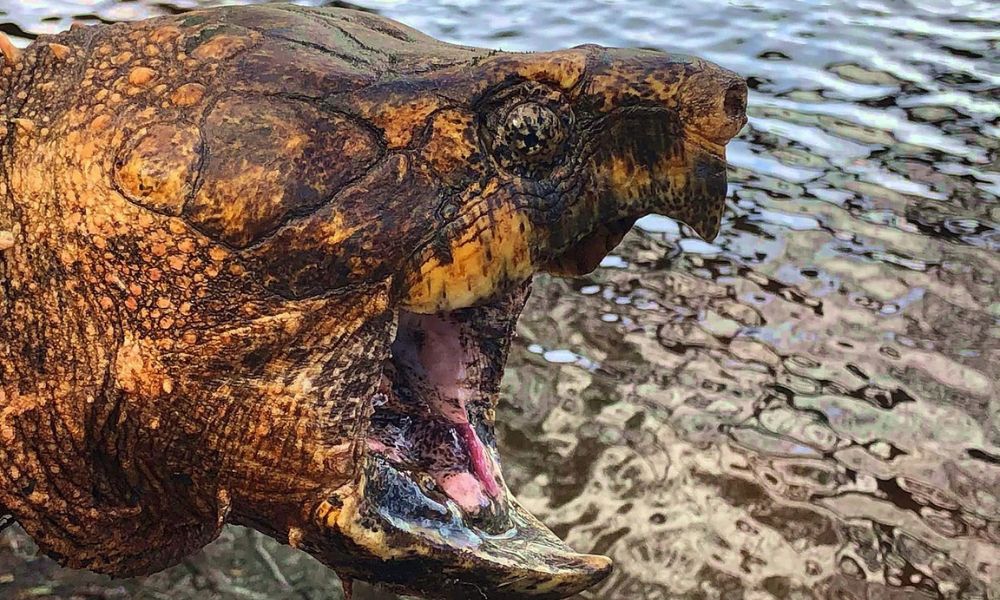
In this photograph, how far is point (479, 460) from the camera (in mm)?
2010

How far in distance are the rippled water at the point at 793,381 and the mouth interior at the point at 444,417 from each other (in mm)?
790

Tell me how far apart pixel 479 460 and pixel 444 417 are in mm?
115

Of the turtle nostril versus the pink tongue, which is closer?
the turtle nostril

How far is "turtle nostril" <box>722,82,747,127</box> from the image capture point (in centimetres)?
177

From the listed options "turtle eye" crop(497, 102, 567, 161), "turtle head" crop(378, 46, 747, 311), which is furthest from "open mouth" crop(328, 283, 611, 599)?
"turtle eye" crop(497, 102, 567, 161)

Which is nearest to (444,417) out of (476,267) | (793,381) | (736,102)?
(476,267)

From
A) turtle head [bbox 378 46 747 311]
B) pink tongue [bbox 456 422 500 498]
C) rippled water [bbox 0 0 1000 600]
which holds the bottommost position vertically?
rippled water [bbox 0 0 1000 600]

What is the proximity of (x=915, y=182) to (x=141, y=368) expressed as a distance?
3851mm

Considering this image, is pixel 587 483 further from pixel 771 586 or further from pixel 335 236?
pixel 335 236

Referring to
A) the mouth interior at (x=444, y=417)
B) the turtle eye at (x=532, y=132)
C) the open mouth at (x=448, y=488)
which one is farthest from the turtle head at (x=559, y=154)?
the mouth interior at (x=444, y=417)

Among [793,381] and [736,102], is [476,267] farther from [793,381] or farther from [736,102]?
[793,381]

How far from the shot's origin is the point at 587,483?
9.82ft

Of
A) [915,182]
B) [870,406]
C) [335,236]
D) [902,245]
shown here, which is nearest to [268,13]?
[335,236]

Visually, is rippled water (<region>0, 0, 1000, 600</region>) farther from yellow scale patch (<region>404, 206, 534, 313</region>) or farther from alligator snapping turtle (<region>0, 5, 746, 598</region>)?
yellow scale patch (<region>404, 206, 534, 313</region>)
